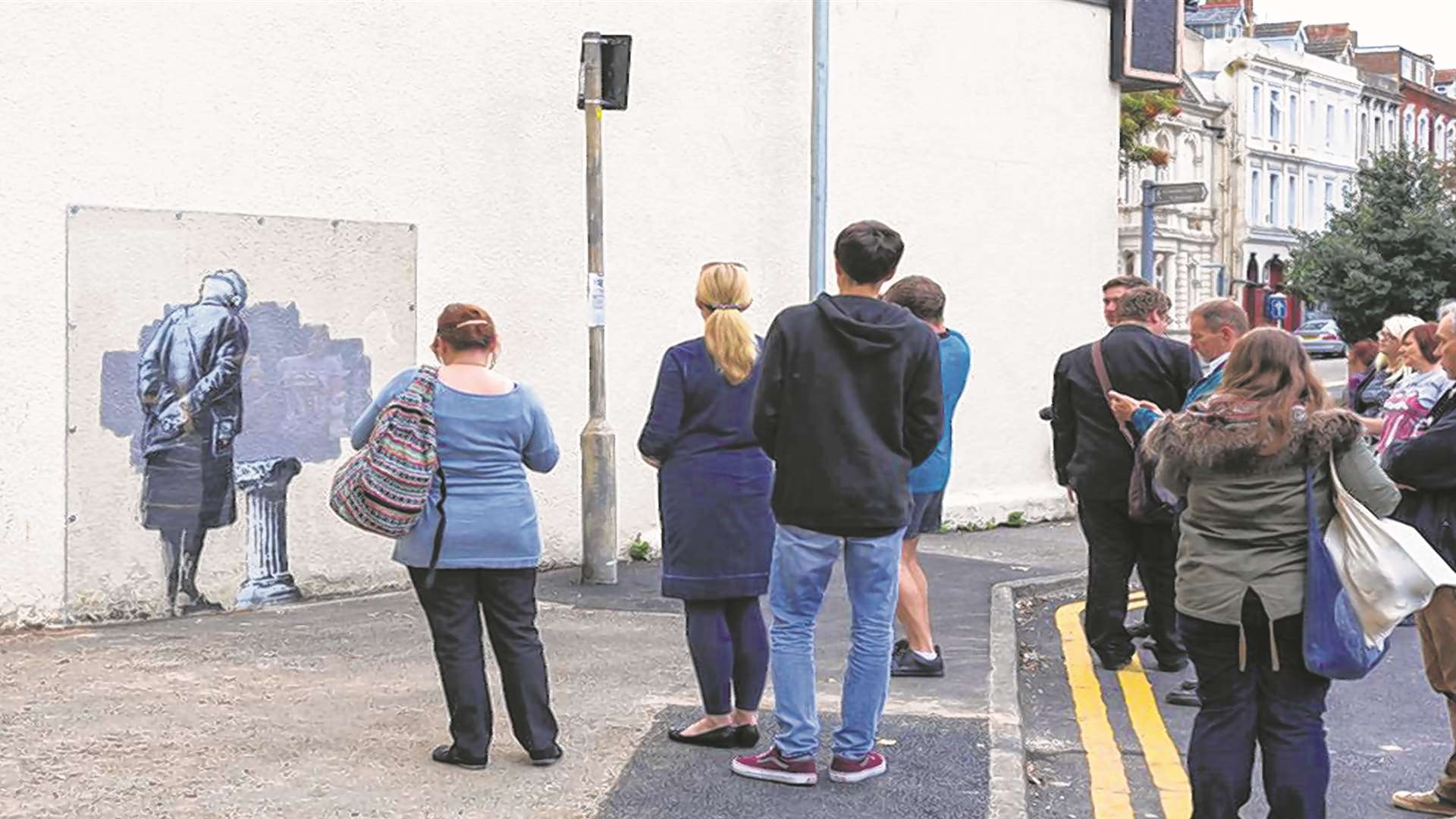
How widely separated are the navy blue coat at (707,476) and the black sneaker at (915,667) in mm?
1750

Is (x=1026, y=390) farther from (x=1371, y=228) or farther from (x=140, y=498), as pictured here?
(x=1371, y=228)

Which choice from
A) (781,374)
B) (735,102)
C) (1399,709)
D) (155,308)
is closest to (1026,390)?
(735,102)

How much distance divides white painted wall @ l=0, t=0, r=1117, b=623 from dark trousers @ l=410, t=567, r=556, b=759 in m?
3.47

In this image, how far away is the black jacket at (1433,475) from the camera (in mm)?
6281

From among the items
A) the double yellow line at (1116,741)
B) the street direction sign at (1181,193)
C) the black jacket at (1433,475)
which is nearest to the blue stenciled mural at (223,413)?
the double yellow line at (1116,741)

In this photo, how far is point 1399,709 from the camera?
8.10 m

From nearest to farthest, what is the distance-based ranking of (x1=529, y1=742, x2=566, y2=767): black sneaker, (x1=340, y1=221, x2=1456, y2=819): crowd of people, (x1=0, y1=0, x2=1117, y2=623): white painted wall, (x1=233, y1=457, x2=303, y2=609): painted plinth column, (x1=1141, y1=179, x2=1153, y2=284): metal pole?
(x1=340, y1=221, x2=1456, y2=819): crowd of people
(x1=529, y1=742, x2=566, y2=767): black sneaker
(x1=0, y1=0, x2=1117, y2=623): white painted wall
(x1=233, y1=457, x2=303, y2=609): painted plinth column
(x1=1141, y1=179, x2=1153, y2=284): metal pole

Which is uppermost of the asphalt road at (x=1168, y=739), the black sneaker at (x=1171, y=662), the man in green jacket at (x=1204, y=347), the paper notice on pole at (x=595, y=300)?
the paper notice on pole at (x=595, y=300)

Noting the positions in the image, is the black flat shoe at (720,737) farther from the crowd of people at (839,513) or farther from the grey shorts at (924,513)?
the grey shorts at (924,513)

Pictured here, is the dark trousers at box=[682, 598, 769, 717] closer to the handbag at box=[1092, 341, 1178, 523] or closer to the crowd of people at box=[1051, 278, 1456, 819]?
the crowd of people at box=[1051, 278, 1456, 819]

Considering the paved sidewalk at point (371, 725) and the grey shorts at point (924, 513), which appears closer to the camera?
the paved sidewalk at point (371, 725)

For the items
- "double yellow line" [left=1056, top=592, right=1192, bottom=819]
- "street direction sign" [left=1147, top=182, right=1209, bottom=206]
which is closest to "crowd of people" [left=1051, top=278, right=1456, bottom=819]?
"double yellow line" [left=1056, top=592, right=1192, bottom=819]

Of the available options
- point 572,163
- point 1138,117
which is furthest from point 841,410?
point 1138,117

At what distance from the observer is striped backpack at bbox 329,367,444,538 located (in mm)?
6012
